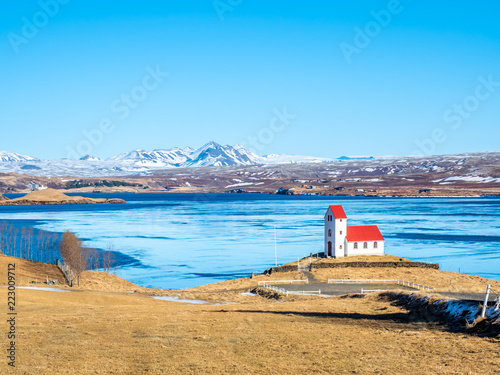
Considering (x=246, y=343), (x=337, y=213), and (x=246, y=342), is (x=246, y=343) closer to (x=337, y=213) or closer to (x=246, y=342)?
(x=246, y=342)

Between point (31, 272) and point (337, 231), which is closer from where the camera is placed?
point (31, 272)

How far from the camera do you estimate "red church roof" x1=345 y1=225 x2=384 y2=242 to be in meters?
60.7

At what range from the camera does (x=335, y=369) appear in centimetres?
1775

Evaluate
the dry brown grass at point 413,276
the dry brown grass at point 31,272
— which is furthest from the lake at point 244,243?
the dry brown grass at point 413,276

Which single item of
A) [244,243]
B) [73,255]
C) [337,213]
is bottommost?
[244,243]

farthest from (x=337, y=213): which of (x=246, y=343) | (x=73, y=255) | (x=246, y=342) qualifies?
(x=246, y=343)

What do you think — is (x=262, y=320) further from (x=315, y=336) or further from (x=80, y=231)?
(x=80, y=231)

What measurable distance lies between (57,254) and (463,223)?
89.5m

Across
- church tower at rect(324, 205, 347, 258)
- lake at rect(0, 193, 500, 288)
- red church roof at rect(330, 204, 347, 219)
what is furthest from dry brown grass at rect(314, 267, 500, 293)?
lake at rect(0, 193, 500, 288)

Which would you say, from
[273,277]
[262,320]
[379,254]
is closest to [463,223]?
[379,254]

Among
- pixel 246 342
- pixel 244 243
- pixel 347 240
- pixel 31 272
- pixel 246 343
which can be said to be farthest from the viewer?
pixel 244 243

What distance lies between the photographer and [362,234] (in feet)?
200

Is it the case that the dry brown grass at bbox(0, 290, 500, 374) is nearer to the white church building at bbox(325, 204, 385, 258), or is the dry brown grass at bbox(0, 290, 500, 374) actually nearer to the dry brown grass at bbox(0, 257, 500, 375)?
the dry brown grass at bbox(0, 257, 500, 375)

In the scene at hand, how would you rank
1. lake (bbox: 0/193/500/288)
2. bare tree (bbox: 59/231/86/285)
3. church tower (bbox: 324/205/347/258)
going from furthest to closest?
1. lake (bbox: 0/193/500/288)
2. church tower (bbox: 324/205/347/258)
3. bare tree (bbox: 59/231/86/285)
